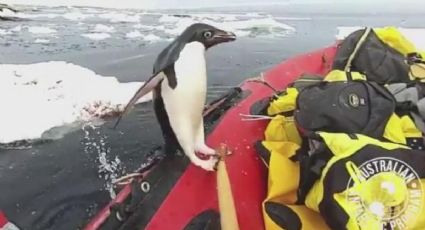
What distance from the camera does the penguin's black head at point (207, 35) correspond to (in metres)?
2.00

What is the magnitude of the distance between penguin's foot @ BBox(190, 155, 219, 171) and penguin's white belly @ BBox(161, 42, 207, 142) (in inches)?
2.7

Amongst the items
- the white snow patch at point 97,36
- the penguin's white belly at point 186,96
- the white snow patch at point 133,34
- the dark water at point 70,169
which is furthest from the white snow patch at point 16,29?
the penguin's white belly at point 186,96

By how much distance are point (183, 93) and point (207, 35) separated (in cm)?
27

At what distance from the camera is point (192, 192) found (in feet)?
5.79

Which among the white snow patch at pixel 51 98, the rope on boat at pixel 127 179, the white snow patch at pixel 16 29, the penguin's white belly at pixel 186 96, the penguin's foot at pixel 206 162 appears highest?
the penguin's white belly at pixel 186 96

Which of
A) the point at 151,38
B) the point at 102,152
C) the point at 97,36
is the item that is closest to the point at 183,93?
the point at 102,152

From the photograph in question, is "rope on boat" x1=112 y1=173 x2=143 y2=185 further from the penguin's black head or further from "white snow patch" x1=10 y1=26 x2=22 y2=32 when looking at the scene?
"white snow patch" x1=10 y1=26 x2=22 y2=32

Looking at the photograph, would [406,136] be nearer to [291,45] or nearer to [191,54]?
[191,54]

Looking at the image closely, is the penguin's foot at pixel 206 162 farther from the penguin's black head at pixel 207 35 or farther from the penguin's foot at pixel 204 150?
the penguin's black head at pixel 207 35

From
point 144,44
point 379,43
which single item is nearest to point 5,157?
point 379,43

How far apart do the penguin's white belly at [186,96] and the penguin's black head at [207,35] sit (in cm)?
6

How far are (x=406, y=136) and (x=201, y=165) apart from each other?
68cm

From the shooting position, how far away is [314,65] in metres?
3.00

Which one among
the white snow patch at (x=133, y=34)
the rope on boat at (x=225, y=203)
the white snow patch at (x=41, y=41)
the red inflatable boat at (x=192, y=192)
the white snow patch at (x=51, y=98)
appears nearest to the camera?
the rope on boat at (x=225, y=203)
